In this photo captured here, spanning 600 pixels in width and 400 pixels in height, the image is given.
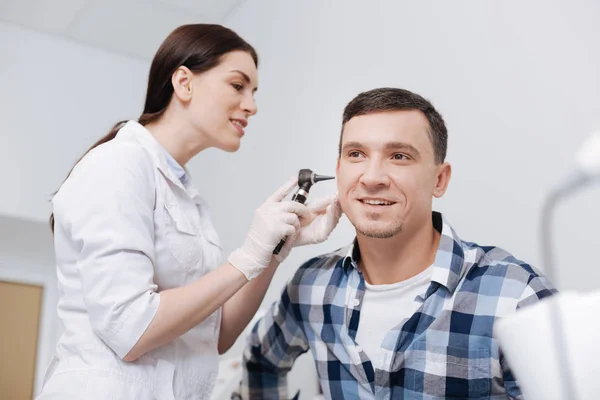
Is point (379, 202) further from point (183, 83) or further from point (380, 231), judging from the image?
point (183, 83)

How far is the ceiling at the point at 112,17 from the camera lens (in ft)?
10.3

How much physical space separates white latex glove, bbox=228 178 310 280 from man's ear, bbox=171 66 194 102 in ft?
1.20

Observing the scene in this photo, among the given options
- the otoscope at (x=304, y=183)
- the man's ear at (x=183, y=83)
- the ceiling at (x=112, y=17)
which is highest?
the ceiling at (x=112, y=17)

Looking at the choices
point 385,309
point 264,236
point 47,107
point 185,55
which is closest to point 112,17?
point 47,107

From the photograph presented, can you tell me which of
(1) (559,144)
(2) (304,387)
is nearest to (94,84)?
(2) (304,387)

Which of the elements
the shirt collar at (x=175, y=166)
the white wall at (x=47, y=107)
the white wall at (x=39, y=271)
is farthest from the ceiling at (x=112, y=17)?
the shirt collar at (x=175, y=166)

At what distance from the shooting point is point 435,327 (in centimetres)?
127

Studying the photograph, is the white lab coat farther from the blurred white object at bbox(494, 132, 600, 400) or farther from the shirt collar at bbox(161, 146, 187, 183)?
the blurred white object at bbox(494, 132, 600, 400)

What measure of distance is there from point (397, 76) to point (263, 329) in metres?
0.85

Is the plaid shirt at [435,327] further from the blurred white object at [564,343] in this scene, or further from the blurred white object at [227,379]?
the blurred white object at [227,379]

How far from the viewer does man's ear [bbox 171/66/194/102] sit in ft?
5.21

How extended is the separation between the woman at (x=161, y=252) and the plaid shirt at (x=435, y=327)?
13 cm

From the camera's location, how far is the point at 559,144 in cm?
153

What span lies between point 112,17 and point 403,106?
2182mm
